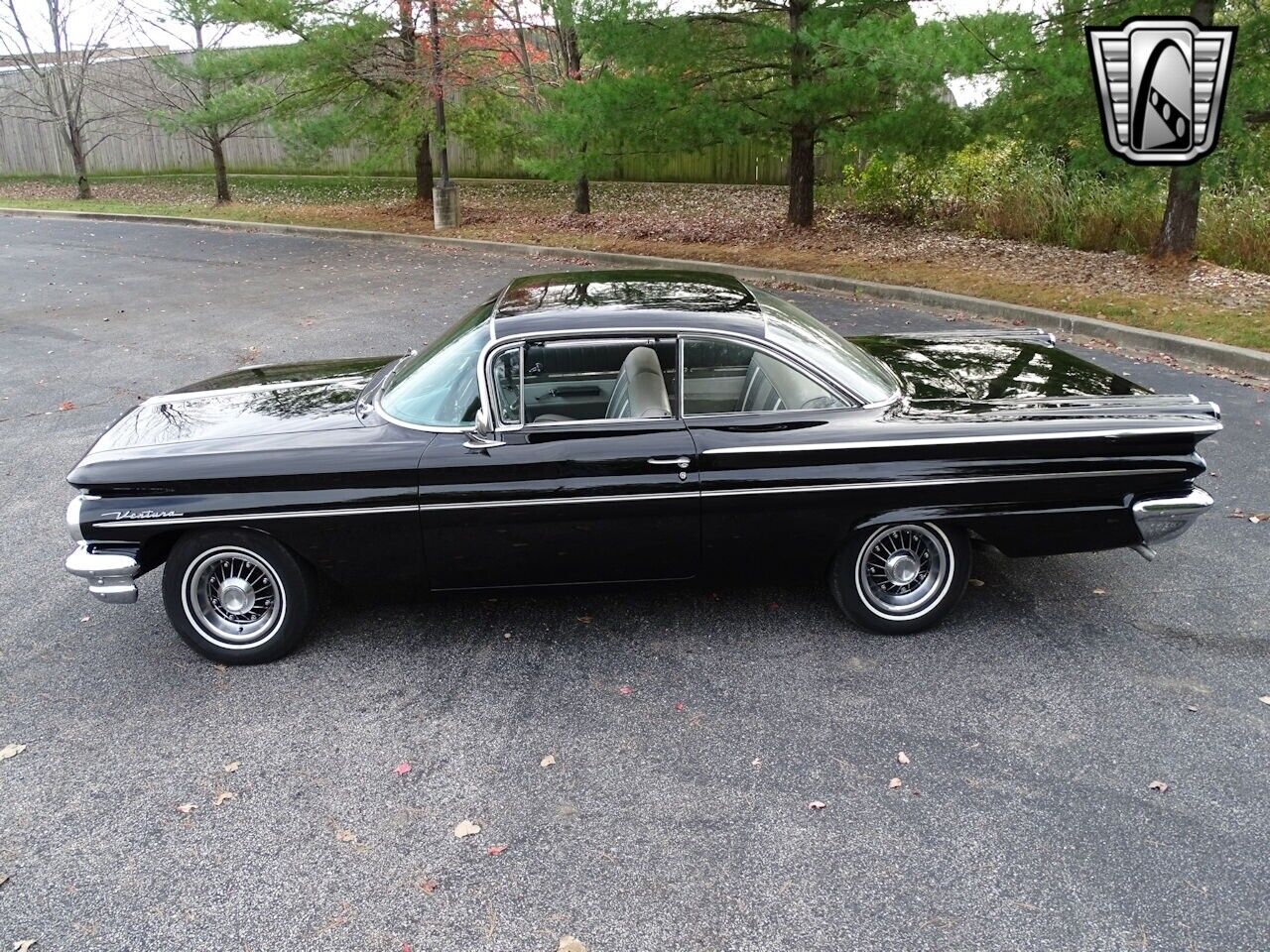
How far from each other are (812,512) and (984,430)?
83cm

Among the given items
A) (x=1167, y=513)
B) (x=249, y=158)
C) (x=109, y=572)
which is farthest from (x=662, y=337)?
(x=249, y=158)

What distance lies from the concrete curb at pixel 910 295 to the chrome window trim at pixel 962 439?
16.9ft

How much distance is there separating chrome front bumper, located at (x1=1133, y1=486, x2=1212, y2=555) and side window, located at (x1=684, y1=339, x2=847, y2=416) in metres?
1.42

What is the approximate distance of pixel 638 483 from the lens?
4258 mm

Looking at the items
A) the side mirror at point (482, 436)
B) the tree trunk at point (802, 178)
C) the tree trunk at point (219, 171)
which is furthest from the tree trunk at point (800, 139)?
the tree trunk at point (219, 171)

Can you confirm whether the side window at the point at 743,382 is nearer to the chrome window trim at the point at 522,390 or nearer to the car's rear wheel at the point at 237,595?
the chrome window trim at the point at 522,390

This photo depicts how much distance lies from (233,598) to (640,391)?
203 cm

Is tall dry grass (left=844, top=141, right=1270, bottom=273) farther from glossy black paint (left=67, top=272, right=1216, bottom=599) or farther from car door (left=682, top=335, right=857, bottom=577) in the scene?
car door (left=682, top=335, right=857, bottom=577)

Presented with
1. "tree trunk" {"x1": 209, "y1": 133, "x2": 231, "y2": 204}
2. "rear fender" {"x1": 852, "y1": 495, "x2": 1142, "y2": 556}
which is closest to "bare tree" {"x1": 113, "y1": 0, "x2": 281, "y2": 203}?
"tree trunk" {"x1": 209, "y1": 133, "x2": 231, "y2": 204}

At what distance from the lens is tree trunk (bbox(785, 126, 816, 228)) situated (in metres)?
14.7

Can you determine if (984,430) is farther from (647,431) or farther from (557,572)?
(557,572)

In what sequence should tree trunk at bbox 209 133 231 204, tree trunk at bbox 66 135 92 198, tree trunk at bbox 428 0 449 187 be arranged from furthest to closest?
tree trunk at bbox 66 135 92 198 → tree trunk at bbox 209 133 231 204 → tree trunk at bbox 428 0 449 187

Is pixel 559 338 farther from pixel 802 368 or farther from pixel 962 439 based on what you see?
pixel 962 439

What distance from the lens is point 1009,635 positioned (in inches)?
177
